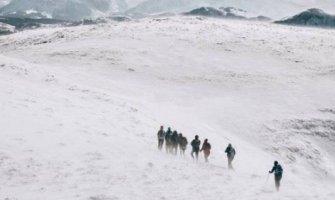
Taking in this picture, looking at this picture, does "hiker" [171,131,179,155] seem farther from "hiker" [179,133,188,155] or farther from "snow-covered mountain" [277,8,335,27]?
"snow-covered mountain" [277,8,335,27]

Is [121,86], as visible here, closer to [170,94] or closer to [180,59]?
[170,94]

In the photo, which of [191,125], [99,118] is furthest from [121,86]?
[99,118]

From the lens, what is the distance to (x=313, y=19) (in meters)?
108

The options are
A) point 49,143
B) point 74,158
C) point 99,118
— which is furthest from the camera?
point 99,118

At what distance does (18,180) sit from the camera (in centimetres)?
1884

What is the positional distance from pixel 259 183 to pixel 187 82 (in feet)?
97.2

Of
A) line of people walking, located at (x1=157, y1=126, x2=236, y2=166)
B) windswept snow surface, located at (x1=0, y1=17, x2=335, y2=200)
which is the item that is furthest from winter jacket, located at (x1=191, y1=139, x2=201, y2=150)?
windswept snow surface, located at (x1=0, y1=17, x2=335, y2=200)

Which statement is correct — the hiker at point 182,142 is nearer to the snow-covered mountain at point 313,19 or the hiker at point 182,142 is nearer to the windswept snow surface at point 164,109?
the windswept snow surface at point 164,109

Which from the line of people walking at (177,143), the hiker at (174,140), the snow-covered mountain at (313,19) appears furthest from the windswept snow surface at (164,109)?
the snow-covered mountain at (313,19)

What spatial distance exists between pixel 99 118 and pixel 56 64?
83.8 feet

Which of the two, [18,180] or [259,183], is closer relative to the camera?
[18,180]

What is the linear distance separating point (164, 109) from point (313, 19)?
77019 millimetres

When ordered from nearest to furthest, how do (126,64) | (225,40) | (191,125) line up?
(191,125), (126,64), (225,40)

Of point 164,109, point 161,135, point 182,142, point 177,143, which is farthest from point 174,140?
point 164,109
